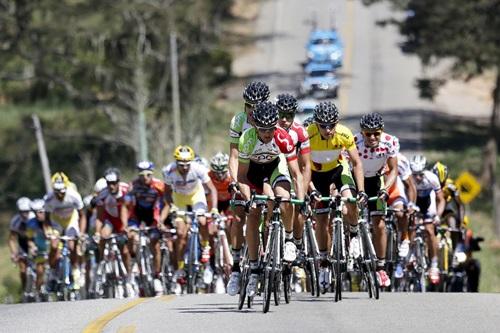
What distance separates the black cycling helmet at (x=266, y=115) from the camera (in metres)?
14.9

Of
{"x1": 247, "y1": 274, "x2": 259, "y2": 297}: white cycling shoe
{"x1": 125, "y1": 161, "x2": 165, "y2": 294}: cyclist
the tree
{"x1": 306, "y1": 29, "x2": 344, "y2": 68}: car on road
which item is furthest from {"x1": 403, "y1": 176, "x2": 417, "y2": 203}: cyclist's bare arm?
{"x1": 306, "y1": 29, "x2": 344, "y2": 68}: car on road

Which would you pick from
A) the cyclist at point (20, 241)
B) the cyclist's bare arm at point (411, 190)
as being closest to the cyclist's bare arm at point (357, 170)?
the cyclist's bare arm at point (411, 190)

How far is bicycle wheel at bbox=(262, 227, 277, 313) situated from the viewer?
1464 centimetres

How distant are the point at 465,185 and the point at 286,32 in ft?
146

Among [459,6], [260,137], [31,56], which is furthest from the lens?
[31,56]

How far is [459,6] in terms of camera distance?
45.6 metres

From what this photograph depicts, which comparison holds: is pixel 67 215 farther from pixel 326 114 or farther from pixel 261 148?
pixel 261 148

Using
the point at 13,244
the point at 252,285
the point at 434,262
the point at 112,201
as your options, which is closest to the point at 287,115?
Result: the point at 252,285

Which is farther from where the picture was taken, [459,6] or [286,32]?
[286,32]

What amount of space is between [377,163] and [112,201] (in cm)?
567

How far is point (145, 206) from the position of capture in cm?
2247

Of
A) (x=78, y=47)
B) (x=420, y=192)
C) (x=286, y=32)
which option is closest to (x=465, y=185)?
A: (x=420, y=192)

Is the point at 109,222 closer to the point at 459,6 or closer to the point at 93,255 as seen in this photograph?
the point at 93,255

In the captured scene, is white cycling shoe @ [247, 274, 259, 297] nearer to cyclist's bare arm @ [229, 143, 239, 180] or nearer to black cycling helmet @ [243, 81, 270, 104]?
cyclist's bare arm @ [229, 143, 239, 180]
